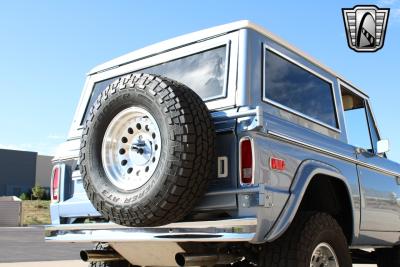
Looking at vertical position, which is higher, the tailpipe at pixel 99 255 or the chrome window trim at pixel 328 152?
the chrome window trim at pixel 328 152

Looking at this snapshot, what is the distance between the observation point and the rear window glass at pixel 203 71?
13.8ft

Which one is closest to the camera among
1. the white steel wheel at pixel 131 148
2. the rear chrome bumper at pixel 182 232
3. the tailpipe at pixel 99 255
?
the rear chrome bumper at pixel 182 232

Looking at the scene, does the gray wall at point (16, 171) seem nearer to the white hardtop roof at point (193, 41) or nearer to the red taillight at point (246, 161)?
the white hardtop roof at point (193, 41)

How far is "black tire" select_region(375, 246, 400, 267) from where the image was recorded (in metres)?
6.55

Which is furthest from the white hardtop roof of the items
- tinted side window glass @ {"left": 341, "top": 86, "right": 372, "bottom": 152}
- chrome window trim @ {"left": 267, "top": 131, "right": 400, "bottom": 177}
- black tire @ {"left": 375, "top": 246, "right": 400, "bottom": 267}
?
black tire @ {"left": 375, "top": 246, "right": 400, "bottom": 267}

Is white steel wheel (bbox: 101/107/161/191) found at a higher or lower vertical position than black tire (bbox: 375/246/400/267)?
higher

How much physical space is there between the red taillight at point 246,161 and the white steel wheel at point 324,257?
90cm

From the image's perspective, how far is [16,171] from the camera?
5672 cm

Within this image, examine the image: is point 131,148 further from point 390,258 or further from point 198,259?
point 390,258

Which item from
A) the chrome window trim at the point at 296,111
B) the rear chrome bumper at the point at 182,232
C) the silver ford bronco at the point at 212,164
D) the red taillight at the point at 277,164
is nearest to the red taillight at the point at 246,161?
the silver ford bronco at the point at 212,164

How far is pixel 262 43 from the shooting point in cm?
423

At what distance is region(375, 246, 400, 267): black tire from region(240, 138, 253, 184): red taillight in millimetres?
3678

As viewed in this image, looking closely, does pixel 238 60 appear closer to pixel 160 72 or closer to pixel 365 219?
pixel 160 72

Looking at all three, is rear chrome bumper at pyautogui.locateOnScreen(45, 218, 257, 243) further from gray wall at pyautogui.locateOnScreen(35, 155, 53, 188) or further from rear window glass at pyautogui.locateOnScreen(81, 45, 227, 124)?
gray wall at pyautogui.locateOnScreen(35, 155, 53, 188)
